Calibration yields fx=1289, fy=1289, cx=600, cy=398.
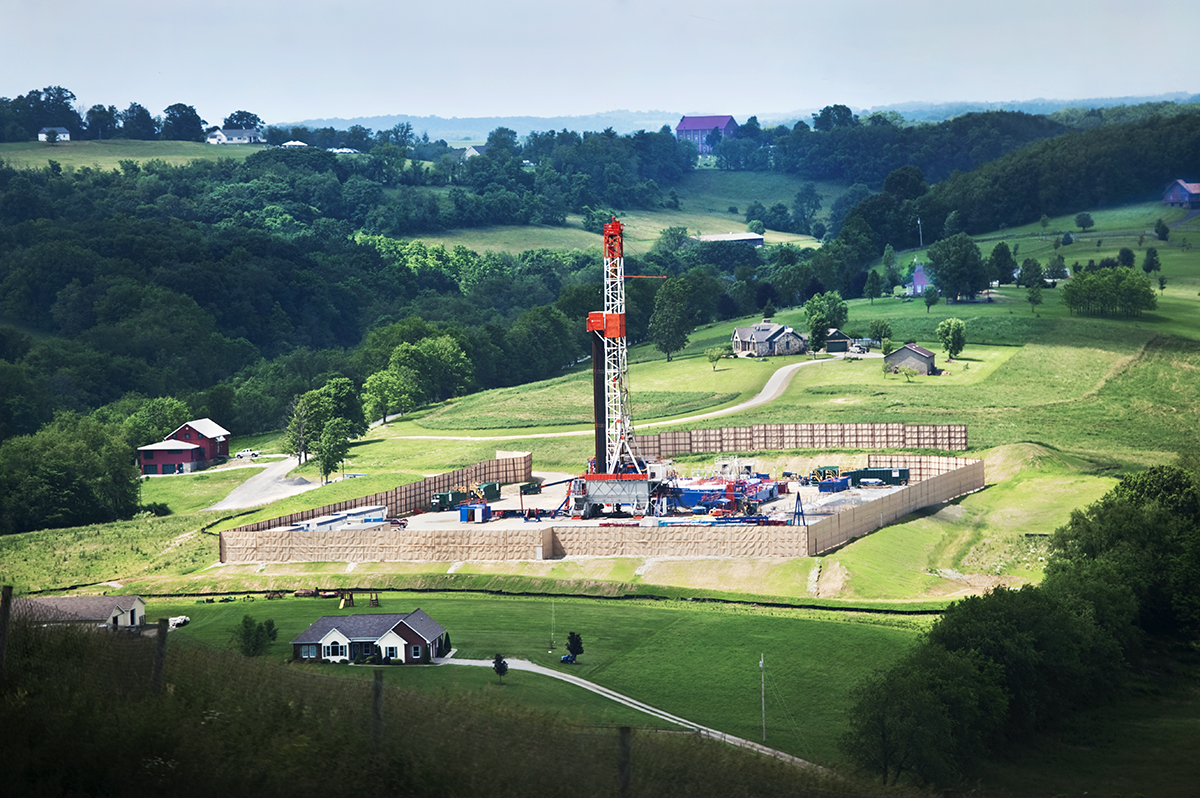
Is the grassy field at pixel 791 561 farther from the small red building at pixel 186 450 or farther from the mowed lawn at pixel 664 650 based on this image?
the small red building at pixel 186 450

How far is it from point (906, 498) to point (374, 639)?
105 feet

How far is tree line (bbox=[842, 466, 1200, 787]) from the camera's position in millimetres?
35594

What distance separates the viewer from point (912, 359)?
102750mm

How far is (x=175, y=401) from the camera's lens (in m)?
111

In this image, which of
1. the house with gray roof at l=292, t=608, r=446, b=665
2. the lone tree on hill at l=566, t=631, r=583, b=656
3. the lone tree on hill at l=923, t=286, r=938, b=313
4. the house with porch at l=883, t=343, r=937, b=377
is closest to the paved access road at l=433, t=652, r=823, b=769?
the house with gray roof at l=292, t=608, r=446, b=665

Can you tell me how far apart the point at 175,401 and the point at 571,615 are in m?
69.5

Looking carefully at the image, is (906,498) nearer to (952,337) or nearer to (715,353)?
(952,337)

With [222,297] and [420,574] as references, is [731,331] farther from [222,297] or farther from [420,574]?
[420,574]

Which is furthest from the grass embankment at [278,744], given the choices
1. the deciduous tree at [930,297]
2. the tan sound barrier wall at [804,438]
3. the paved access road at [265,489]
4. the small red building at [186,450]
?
the deciduous tree at [930,297]

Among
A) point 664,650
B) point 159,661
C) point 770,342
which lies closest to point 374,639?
point 664,650

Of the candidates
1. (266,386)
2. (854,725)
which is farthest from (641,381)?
(854,725)

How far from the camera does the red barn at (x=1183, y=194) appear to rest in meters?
166

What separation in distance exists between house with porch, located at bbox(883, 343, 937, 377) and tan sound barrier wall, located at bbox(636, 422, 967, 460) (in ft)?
72.0

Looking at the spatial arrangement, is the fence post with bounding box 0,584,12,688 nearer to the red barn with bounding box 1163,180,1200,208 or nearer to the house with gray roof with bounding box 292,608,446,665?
the house with gray roof with bounding box 292,608,446,665
